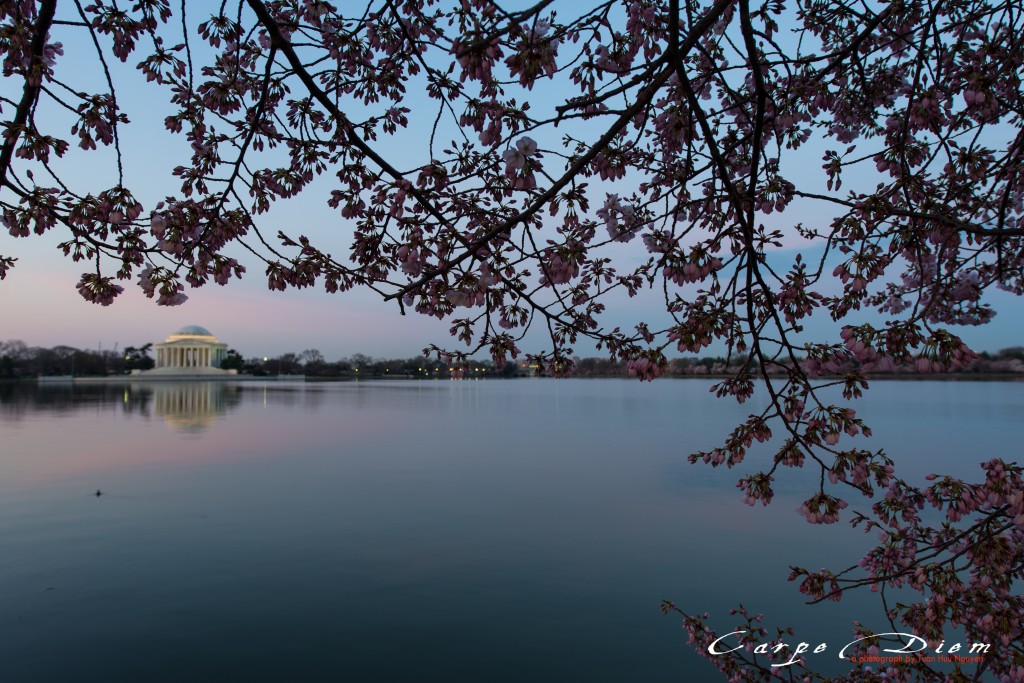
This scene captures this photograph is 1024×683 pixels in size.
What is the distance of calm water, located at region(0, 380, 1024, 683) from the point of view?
8523mm

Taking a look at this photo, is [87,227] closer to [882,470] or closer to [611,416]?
[882,470]

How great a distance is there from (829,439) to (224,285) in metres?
4.74

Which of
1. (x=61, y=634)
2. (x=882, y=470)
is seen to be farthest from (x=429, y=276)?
(x=61, y=634)

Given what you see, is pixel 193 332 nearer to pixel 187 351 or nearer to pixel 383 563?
pixel 187 351

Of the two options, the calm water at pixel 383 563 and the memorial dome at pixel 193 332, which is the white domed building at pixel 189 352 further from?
the calm water at pixel 383 563

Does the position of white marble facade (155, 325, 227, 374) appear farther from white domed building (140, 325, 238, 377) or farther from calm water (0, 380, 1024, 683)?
calm water (0, 380, 1024, 683)

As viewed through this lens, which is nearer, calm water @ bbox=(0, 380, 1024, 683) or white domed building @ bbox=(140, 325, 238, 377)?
calm water @ bbox=(0, 380, 1024, 683)

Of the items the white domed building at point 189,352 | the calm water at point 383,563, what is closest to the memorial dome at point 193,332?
the white domed building at point 189,352

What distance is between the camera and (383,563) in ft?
39.5

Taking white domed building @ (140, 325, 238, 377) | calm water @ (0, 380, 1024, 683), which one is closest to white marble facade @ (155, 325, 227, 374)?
white domed building @ (140, 325, 238, 377)

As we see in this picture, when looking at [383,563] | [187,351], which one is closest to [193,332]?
[187,351]

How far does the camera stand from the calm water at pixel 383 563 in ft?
28.0

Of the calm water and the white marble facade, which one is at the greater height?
the white marble facade

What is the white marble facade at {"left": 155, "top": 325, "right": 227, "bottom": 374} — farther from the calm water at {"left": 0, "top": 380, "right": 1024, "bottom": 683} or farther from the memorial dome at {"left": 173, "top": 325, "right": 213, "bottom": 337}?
the calm water at {"left": 0, "top": 380, "right": 1024, "bottom": 683}
